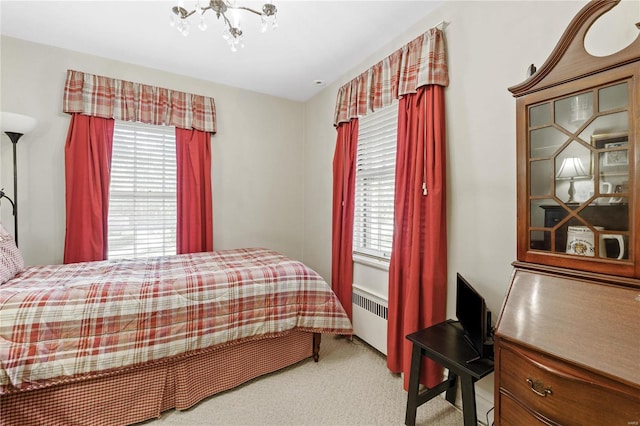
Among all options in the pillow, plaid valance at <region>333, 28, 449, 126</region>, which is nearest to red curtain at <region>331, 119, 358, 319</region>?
plaid valance at <region>333, 28, 449, 126</region>

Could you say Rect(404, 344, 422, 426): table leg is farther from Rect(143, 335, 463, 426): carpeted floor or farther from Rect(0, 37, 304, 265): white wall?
Rect(0, 37, 304, 265): white wall

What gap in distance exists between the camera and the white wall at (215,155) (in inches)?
95.0

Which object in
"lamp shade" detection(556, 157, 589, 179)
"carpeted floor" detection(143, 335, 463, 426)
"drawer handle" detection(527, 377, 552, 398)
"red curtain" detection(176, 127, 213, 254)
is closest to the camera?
"drawer handle" detection(527, 377, 552, 398)

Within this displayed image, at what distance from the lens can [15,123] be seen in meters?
2.13

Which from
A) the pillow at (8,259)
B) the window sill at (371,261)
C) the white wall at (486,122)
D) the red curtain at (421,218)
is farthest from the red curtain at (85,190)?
the white wall at (486,122)

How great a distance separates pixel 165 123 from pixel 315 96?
1713 millimetres

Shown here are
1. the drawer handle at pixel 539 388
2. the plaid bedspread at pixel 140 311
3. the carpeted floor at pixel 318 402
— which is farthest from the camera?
the carpeted floor at pixel 318 402

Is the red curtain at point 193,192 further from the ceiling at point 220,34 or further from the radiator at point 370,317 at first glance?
the radiator at point 370,317

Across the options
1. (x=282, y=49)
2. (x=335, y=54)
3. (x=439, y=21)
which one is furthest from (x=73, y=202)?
(x=439, y=21)

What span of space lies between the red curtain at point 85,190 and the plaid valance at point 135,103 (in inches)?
5.0

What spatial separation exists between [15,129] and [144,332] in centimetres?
188

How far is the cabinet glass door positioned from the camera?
0.99m

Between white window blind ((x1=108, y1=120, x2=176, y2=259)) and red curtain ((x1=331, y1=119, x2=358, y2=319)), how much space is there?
5.61 ft

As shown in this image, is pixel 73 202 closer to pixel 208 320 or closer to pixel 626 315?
pixel 208 320
